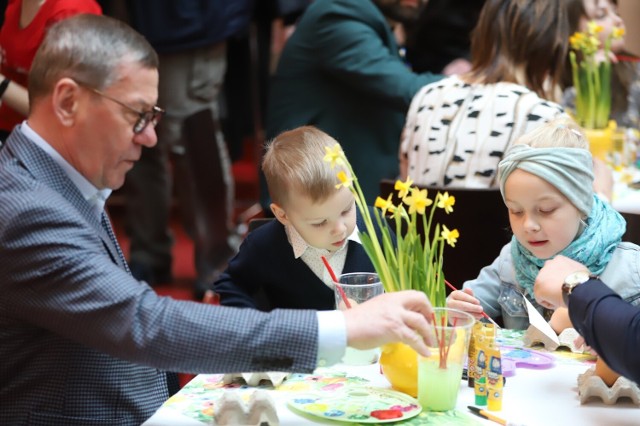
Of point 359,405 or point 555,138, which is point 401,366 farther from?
point 555,138

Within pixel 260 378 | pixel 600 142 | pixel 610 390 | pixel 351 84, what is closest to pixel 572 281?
pixel 610 390

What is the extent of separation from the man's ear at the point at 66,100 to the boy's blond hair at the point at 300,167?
636mm

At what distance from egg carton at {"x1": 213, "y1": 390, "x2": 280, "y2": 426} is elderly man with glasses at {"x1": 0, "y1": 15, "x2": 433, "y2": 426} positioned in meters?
0.05

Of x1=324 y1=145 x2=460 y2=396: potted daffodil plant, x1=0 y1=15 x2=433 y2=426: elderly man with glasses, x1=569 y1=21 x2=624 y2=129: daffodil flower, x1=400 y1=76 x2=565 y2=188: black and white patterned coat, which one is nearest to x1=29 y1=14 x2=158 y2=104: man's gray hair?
x1=0 y1=15 x2=433 y2=426: elderly man with glasses

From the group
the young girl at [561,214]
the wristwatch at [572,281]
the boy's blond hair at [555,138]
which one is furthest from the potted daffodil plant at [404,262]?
the boy's blond hair at [555,138]

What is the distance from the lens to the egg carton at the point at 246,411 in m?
1.72

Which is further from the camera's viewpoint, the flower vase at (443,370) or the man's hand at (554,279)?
the man's hand at (554,279)

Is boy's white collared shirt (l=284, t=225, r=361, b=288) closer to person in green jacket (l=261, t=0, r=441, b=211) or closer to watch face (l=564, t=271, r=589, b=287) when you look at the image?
watch face (l=564, t=271, r=589, b=287)

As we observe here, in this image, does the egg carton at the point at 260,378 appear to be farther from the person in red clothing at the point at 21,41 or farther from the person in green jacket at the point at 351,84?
the person in green jacket at the point at 351,84

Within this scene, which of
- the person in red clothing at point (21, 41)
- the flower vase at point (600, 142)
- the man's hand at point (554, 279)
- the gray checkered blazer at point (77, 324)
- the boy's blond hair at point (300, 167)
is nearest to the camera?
the gray checkered blazer at point (77, 324)

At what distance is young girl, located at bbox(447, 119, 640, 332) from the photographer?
2238 mm

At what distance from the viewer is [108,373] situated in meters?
1.89

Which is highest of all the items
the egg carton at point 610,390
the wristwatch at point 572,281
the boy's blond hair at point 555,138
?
the boy's blond hair at point 555,138

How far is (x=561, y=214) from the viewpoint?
226 centimetres
